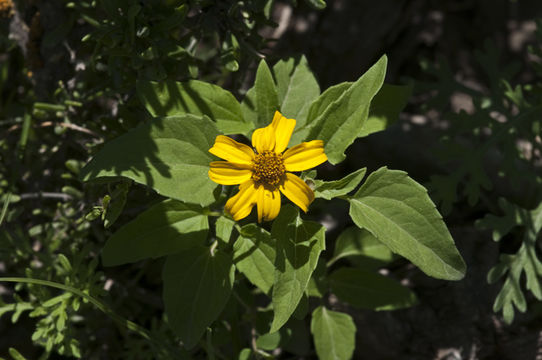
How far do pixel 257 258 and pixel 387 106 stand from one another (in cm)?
82

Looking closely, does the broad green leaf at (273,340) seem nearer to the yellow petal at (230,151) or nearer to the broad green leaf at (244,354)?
the broad green leaf at (244,354)

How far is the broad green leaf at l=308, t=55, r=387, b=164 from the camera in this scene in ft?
5.73

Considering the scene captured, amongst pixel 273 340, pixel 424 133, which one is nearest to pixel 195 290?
pixel 273 340

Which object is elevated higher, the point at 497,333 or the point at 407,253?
the point at 407,253

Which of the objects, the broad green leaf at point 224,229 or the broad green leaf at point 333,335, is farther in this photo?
the broad green leaf at point 333,335

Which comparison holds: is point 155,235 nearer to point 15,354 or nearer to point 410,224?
point 15,354

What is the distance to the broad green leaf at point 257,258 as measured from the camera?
1998mm

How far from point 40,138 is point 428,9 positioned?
2909mm

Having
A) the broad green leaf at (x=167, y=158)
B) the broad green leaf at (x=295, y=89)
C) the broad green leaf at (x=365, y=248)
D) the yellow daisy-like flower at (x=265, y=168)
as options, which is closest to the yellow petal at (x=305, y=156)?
the yellow daisy-like flower at (x=265, y=168)

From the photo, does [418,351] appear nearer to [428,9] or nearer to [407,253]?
[407,253]

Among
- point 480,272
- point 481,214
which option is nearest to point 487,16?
point 481,214

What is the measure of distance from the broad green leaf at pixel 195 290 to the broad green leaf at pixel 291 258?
25 centimetres

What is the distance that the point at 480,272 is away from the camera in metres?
2.71

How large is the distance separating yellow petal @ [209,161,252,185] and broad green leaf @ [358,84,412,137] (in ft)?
1.96
